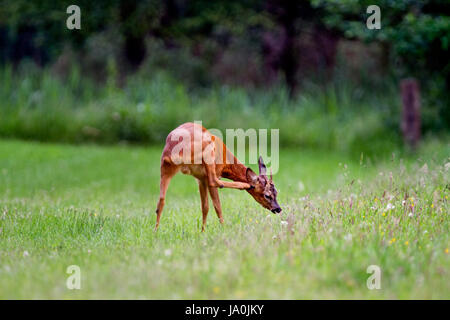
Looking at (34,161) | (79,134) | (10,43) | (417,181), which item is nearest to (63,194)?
(34,161)

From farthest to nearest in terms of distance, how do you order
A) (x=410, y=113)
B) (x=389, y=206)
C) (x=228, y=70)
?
(x=228, y=70), (x=410, y=113), (x=389, y=206)

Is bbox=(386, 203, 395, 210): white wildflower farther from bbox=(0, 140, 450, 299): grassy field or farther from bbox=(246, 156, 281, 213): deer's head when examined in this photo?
bbox=(246, 156, 281, 213): deer's head

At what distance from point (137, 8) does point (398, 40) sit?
37.4ft

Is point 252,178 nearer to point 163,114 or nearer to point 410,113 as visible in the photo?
point 410,113

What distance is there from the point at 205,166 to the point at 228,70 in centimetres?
1922

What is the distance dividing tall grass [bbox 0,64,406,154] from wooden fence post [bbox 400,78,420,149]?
2.85ft

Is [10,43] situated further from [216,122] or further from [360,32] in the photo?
[360,32]

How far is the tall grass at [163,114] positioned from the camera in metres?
17.9

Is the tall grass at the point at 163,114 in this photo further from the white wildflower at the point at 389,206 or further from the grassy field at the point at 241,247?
the white wildflower at the point at 389,206

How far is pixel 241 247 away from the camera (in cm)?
557

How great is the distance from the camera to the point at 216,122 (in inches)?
717

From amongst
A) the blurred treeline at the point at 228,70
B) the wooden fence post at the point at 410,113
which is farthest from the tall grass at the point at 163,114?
the wooden fence post at the point at 410,113

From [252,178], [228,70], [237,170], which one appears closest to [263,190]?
[252,178]

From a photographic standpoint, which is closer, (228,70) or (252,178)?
(252,178)
